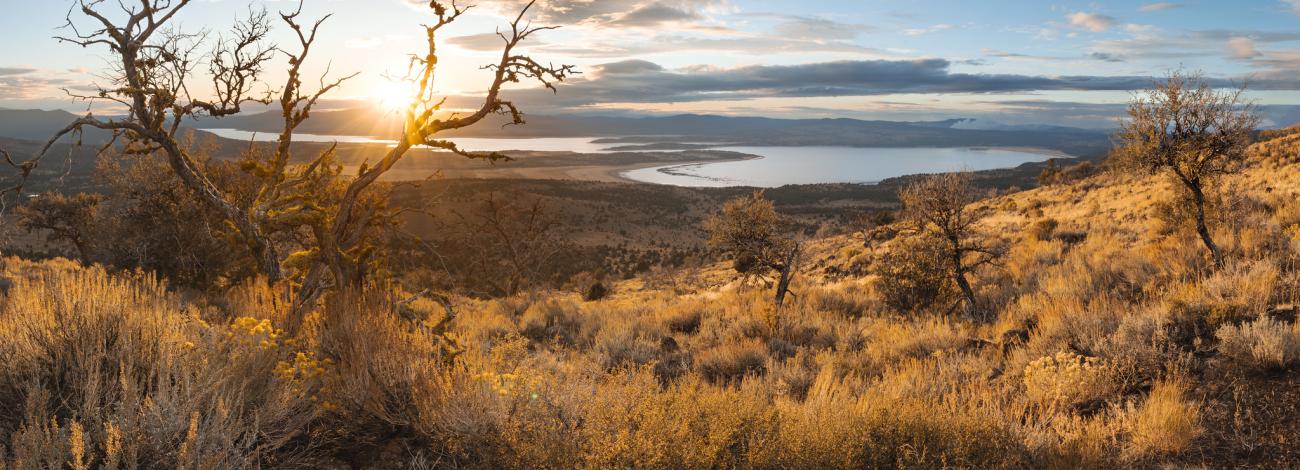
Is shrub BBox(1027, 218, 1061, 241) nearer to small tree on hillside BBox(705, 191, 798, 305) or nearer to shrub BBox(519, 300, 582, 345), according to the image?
small tree on hillside BBox(705, 191, 798, 305)

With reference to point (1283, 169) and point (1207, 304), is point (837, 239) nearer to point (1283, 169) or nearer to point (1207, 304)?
point (1283, 169)

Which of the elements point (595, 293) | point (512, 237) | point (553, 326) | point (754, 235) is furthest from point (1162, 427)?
point (512, 237)

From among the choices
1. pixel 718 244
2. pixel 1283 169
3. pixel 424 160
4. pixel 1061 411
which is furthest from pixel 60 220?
pixel 424 160

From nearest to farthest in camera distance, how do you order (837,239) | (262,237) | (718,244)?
(262,237) < (718,244) < (837,239)

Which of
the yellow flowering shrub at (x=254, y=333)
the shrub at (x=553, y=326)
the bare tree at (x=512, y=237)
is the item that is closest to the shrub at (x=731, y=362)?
the shrub at (x=553, y=326)

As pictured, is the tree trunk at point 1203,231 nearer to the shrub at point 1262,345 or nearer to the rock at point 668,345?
→ the shrub at point 1262,345

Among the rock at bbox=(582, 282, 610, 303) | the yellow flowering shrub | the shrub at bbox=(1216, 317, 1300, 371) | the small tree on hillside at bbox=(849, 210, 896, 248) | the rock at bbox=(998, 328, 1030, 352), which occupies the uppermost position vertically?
the yellow flowering shrub

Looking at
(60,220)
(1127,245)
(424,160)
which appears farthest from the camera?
(424,160)

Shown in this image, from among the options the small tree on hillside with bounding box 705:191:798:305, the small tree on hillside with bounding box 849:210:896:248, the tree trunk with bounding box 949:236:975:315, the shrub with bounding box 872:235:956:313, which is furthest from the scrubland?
the small tree on hillside with bounding box 849:210:896:248

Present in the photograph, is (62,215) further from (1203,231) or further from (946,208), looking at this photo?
(1203,231)

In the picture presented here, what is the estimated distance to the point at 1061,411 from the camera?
5199mm

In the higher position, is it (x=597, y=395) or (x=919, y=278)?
(x=597, y=395)

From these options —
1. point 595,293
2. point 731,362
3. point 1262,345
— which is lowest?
point 595,293

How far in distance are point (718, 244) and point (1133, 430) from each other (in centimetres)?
1278
